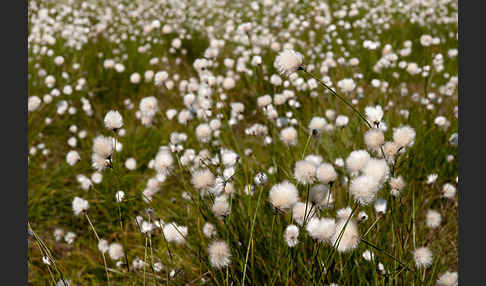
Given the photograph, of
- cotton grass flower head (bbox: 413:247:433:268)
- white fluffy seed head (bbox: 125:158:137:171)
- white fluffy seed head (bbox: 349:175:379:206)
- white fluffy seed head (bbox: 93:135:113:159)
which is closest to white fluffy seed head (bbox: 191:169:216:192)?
white fluffy seed head (bbox: 93:135:113:159)

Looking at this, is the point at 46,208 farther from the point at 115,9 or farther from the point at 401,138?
the point at 115,9

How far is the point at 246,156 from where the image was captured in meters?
2.84

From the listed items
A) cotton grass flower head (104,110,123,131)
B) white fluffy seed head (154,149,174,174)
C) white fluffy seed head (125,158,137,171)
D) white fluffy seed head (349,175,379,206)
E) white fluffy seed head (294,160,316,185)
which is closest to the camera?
white fluffy seed head (349,175,379,206)

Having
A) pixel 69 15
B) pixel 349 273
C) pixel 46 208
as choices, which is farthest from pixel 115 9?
pixel 349 273

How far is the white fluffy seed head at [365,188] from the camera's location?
116cm

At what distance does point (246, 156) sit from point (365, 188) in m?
1.72

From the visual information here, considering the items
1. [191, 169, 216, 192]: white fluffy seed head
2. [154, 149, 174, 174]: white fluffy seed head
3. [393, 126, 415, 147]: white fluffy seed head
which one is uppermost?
[393, 126, 415, 147]: white fluffy seed head

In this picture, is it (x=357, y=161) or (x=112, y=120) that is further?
(x=112, y=120)

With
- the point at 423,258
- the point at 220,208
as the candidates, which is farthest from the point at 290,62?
the point at 423,258

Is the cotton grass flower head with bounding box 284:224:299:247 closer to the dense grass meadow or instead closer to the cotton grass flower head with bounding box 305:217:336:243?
the dense grass meadow

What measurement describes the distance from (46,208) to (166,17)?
5.49 meters

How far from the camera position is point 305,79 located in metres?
4.21

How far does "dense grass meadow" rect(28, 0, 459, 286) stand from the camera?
148cm

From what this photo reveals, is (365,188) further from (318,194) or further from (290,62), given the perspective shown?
(290,62)
